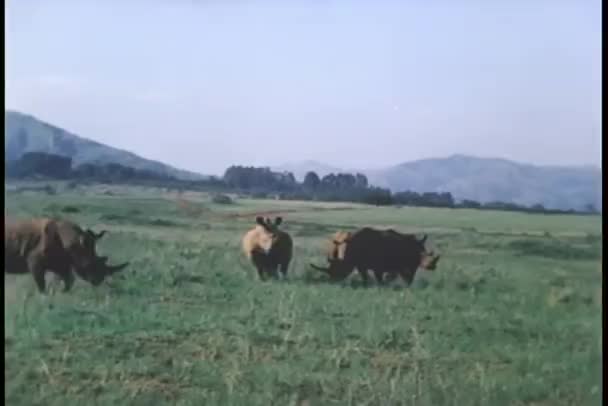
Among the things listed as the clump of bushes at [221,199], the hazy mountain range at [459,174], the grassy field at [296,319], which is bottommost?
the grassy field at [296,319]

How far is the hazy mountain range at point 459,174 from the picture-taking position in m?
1.35

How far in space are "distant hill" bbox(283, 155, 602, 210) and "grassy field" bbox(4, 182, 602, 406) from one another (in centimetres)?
4

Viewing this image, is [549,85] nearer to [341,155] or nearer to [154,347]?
[341,155]

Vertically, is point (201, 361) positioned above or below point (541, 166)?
below

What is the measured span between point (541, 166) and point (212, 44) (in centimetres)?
60

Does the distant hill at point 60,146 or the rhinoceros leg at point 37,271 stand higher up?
the distant hill at point 60,146

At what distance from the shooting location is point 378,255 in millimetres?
1378

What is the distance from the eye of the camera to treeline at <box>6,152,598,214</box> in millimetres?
1364

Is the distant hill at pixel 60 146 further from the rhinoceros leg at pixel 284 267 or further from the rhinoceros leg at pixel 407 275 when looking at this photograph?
the rhinoceros leg at pixel 407 275

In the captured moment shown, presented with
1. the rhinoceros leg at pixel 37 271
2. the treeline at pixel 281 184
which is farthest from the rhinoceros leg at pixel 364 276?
the rhinoceros leg at pixel 37 271

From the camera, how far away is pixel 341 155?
139 centimetres

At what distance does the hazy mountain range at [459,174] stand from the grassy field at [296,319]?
0.15ft

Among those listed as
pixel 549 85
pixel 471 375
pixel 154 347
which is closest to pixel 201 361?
pixel 154 347

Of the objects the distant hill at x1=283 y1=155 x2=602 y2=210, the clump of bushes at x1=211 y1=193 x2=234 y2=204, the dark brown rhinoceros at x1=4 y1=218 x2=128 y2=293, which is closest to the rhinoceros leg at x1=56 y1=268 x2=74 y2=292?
the dark brown rhinoceros at x1=4 y1=218 x2=128 y2=293
